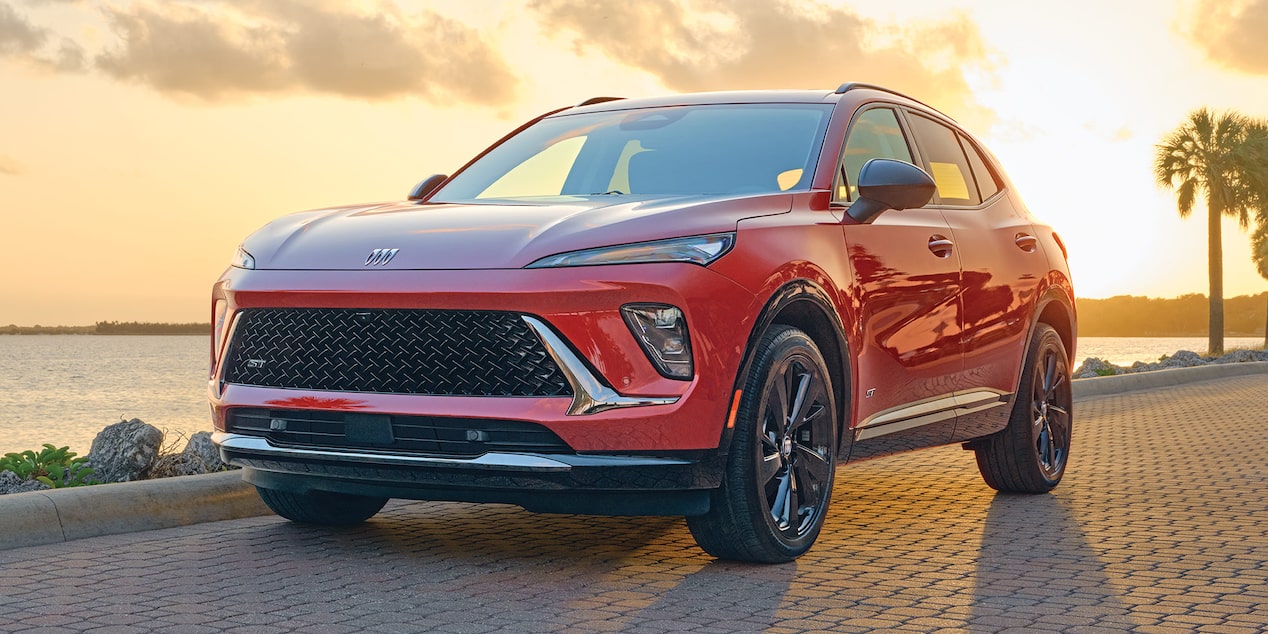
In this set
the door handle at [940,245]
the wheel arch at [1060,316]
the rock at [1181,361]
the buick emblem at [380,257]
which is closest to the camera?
the buick emblem at [380,257]

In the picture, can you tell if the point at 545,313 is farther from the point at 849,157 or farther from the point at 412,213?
the point at 849,157

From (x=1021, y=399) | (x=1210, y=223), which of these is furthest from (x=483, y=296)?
(x=1210, y=223)

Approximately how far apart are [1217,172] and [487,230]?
49.7 metres

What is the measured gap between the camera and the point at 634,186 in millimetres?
6117

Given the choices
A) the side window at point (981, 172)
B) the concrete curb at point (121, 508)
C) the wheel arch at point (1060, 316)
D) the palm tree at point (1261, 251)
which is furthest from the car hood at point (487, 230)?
the palm tree at point (1261, 251)

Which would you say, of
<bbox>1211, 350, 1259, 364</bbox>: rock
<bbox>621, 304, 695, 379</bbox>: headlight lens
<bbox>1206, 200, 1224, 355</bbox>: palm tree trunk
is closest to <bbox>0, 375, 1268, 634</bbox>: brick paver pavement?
<bbox>621, 304, 695, 379</bbox>: headlight lens

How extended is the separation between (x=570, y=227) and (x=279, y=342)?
1.12m

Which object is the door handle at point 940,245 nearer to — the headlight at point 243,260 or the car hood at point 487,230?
the car hood at point 487,230

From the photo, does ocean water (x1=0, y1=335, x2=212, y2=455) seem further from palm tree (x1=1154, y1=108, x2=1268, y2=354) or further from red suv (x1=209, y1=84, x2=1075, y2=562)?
palm tree (x1=1154, y1=108, x2=1268, y2=354)

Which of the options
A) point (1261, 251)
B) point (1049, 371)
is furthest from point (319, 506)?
point (1261, 251)

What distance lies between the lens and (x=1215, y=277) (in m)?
48.5

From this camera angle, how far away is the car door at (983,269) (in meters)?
6.80

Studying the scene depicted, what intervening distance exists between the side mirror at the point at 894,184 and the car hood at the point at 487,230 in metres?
0.36

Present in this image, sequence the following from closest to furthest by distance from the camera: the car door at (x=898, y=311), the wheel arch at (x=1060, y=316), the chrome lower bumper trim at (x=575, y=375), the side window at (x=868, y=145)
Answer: the chrome lower bumper trim at (x=575, y=375)
the car door at (x=898, y=311)
the side window at (x=868, y=145)
the wheel arch at (x=1060, y=316)
